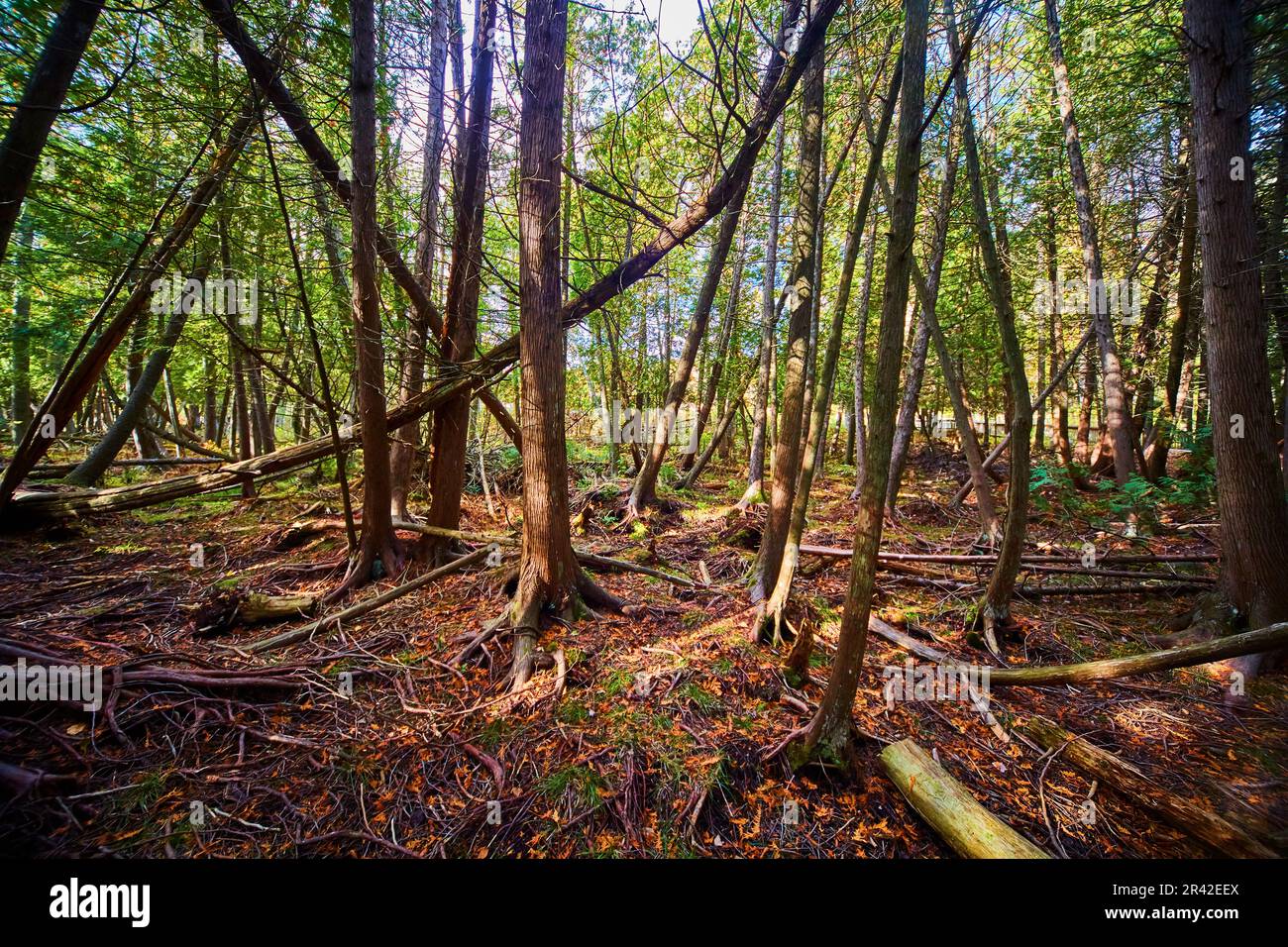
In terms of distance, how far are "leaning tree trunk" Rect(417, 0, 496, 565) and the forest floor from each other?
114cm

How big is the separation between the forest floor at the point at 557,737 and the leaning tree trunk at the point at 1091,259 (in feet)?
18.8

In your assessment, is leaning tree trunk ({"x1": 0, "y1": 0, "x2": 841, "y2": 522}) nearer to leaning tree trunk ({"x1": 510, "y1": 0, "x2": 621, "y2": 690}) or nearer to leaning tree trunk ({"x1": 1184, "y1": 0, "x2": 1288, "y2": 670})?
leaning tree trunk ({"x1": 510, "y1": 0, "x2": 621, "y2": 690})

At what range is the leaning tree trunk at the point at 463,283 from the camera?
4.59 meters

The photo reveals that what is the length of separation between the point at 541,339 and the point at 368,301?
205cm

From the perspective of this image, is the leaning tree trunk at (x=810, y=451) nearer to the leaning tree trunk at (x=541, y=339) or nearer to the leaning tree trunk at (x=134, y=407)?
the leaning tree trunk at (x=541, y=339)

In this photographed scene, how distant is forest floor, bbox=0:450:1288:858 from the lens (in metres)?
2.46

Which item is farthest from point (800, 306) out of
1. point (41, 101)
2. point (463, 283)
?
point (41, 101)

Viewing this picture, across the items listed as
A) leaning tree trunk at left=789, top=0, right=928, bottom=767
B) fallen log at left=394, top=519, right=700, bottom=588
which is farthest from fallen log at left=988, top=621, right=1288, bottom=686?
fallen log at left=394, top=519, right=700, bottom=588

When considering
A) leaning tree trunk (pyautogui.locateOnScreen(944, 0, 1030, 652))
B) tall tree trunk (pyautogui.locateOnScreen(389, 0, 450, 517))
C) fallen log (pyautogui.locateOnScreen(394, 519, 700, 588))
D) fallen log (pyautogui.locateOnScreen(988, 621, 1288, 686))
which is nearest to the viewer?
fallen log (pyautogui.locateOnScreen(988, 621, 1288, 686))

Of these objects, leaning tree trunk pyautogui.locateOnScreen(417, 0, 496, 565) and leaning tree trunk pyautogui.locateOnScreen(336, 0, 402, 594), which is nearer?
leaning tree trunk pyautogui.locateOnScreen(336, 0, 402, 594)

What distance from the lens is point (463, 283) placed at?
512cm

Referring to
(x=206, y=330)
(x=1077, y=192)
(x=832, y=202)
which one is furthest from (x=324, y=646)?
(x=832, y=202)
